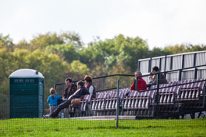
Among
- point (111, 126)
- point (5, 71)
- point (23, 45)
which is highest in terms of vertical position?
point (23, 45)

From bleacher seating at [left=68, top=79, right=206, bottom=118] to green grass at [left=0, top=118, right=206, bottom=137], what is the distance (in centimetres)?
205

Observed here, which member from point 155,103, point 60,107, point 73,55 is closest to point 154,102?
point 155,103

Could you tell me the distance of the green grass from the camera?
34.2ft

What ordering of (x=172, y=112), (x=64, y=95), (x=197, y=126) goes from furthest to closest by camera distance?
1. (x=64, y=95)
2. (x=172, y=112)
3. (x=197, y=126)

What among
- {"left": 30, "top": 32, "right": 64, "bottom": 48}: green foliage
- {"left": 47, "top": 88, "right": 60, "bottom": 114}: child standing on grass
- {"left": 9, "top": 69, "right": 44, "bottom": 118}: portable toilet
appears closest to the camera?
{"left": 9, "top": 69, "right": 44, "bottom": 118}: portable toilet

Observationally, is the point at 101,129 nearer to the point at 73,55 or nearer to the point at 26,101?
the point at 26,101

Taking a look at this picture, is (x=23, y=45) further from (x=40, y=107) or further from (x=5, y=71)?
(x=40, y=107)

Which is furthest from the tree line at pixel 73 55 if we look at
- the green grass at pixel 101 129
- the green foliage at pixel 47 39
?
the green grass at pixel 101 129

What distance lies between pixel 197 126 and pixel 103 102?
197 inches

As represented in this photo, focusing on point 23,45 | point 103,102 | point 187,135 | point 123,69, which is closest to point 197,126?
point 187,135

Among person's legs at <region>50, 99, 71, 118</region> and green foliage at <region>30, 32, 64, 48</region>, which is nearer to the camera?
person's legs at <region>50, 99, 71, 118</region>

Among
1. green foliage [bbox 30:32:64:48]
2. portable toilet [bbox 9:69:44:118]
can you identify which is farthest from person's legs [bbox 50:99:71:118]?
green foliage [bbox 30:32:64:48]

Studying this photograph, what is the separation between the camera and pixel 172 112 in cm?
1505

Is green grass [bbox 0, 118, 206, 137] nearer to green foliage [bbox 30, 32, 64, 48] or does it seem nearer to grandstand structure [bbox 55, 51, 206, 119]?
grandstand structure [bbox 55, 51, 206, 119]
